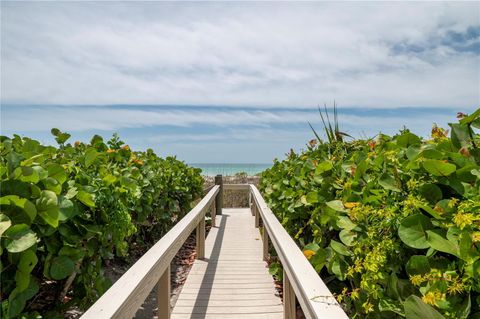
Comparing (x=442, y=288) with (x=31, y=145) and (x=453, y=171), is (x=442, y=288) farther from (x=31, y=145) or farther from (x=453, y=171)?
(x=31, y=145)

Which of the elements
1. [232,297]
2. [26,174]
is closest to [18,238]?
[26,174]

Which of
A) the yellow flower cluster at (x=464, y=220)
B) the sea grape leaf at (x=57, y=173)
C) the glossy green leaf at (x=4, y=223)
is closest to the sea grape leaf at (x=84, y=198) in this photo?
the sea grape leaf at (x=57, y=173)

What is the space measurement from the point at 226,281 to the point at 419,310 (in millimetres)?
3493

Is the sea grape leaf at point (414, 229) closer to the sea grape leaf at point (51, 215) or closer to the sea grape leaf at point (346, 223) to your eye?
the sea grape leaf at point (346, 223)

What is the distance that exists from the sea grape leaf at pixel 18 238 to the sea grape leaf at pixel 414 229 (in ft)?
4.59

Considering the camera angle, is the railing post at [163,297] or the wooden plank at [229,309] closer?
the railing post at [163,297]

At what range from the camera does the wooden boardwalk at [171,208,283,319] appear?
11.4 ft

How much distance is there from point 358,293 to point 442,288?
52 centimetres

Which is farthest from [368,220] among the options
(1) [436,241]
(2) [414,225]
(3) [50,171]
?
(3) [50,171]

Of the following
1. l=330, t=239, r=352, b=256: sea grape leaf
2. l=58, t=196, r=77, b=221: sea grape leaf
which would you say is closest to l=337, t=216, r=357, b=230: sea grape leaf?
l=330, t=239, r=352, b=256: sea grape leaf

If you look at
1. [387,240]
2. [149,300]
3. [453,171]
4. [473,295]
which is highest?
[453,171]

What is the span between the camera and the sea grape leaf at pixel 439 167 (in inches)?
49.2

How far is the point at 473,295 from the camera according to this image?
3.74ft

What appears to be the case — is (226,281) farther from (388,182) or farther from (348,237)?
(388,182)
